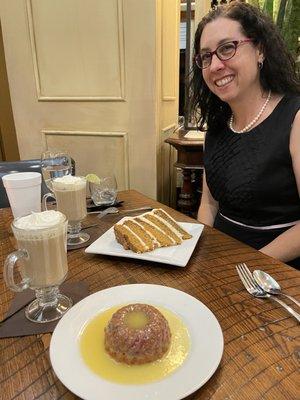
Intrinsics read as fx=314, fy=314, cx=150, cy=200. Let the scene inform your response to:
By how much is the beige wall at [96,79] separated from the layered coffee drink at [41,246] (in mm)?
1782

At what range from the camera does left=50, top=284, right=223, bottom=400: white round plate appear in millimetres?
503

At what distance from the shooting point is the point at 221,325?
676 mm

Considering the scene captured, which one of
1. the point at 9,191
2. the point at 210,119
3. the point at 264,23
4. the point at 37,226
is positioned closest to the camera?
the point at 37,226

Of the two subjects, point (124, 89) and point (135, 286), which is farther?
point (124, 89)

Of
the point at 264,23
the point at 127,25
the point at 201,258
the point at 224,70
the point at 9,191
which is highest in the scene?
the point at 127,25

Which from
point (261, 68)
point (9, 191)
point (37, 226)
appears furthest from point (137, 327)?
point (261, 68)

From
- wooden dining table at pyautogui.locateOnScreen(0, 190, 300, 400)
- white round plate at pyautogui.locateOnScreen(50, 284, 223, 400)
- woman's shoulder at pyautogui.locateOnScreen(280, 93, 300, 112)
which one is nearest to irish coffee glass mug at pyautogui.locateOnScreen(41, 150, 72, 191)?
wooden dining table at pyautogui.locateOnScreen(0, 190, 300, 400)

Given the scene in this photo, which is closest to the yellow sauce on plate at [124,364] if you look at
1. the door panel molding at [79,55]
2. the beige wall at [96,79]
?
the beige wall at [96,79]

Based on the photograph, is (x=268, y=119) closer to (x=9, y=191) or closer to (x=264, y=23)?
(x=264, y=23)

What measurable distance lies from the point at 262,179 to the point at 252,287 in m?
0.62

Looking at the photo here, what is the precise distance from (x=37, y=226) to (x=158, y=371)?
0.39m

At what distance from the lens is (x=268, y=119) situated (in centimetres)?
133

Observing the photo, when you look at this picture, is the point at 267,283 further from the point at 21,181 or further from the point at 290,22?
the point at 290,22

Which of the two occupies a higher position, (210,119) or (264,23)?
(264,23)
